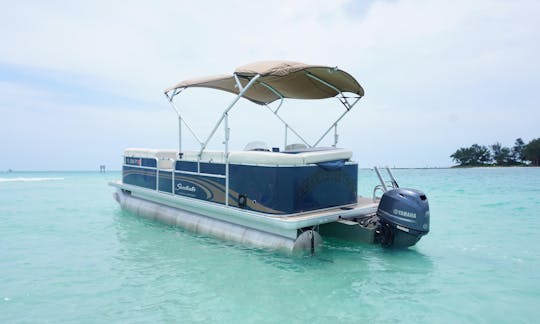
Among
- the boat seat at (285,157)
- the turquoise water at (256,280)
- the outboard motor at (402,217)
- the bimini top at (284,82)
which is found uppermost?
the bimini top at (284,82)

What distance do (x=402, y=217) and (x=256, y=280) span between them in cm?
220

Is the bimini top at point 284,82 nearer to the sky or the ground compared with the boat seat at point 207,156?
nearer to the sky

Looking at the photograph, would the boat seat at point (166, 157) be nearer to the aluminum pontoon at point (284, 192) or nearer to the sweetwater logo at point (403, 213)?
the aluminum pontoon at point (284, 192)

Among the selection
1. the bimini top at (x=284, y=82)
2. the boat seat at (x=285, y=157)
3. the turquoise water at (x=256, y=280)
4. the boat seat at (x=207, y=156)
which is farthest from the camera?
the boat seat at (x=207, y=156)

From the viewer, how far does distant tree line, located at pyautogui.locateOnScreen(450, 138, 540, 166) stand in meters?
58.9

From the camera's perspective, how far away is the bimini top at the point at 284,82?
201 inches

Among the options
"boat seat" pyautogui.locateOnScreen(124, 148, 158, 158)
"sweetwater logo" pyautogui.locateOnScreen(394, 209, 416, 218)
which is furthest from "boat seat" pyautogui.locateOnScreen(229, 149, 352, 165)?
"boat seat" pyautogui.locateOnScreen(124, 148, 158, 158)

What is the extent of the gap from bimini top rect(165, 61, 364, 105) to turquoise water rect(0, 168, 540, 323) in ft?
8.72

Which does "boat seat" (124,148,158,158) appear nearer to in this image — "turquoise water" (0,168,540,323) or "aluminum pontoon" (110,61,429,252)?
"aluminum pontoon" (110,61,429,252)

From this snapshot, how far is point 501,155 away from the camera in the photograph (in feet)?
207

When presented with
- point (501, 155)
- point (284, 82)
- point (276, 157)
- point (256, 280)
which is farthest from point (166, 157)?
point (501, 155)

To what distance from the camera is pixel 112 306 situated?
3.47 meters

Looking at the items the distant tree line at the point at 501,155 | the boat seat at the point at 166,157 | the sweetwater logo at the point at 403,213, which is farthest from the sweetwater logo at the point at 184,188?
the distant tree line at the point at 501,155

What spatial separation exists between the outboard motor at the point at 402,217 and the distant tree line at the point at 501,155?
67.3m
